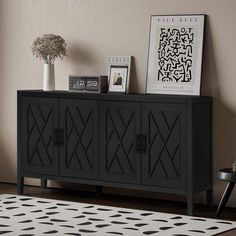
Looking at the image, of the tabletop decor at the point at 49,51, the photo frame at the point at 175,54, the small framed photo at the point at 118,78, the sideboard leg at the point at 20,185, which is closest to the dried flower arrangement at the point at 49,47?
the tabletop decor at the point at 49,51

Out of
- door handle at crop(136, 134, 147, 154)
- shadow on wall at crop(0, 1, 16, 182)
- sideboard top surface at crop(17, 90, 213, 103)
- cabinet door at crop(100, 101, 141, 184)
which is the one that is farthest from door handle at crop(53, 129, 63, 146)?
shadow on wall at crop(0, 1, 16, 182)

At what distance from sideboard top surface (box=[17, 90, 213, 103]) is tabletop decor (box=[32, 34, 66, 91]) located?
0.17 m

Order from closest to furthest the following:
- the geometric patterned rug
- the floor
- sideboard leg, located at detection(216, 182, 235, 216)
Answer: the geometric patterned rug, sideboard leg, located at detection(216, 182, 235, 216), the floor

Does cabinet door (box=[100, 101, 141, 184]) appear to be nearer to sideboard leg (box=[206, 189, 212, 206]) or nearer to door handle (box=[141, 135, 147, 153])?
door handle (box=[141, 135, 147, 153])

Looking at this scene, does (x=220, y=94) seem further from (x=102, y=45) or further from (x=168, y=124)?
(x=102, y=45)

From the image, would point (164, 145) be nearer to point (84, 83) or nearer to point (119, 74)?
point (119, 74)

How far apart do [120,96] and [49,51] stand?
37.7 inches

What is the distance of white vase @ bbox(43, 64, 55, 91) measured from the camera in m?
6.93

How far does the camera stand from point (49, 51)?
690 centimetres

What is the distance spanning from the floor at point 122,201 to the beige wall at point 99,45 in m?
0.24

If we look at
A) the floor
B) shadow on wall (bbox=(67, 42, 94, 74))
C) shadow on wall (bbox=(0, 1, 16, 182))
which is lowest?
the floor

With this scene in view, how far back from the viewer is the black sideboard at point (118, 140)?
19.9 feet

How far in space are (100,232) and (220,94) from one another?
1.71 meters

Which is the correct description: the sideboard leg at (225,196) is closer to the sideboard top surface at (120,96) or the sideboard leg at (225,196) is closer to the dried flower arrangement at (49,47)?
the sideboard top surface at (120,96)
